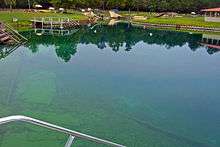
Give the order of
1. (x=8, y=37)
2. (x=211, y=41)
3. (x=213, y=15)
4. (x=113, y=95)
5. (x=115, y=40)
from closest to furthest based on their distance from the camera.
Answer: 1. (x=113, y=95)
2. (x=8, y=37)
3. (x=115, y=40)
4. (x=211, y=41)
5. (x=213, y=15)

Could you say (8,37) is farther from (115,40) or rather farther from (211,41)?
(211,41)

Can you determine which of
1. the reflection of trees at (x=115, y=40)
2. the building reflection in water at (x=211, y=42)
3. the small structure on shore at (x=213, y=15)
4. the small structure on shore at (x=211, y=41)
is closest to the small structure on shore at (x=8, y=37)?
the reflection of trees at (x=115, y=40)

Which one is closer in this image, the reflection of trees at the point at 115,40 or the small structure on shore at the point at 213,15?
the reflection of trees at the point at 115,40

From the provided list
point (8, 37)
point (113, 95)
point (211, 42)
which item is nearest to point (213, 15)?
point (211, 42)

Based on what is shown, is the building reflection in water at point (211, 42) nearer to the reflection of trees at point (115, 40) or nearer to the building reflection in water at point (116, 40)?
the building reflection in water at point (116, 40)

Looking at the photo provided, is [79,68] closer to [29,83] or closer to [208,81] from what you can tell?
[29,83]

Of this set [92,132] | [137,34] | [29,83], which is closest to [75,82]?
[29,83]
